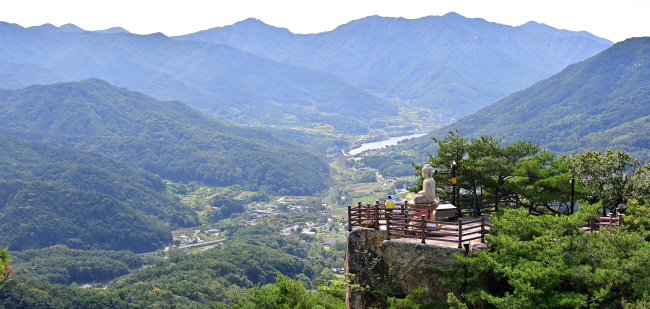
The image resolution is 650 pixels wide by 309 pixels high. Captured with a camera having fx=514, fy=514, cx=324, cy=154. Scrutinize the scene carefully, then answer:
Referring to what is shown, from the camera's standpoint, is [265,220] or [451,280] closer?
[451,280]

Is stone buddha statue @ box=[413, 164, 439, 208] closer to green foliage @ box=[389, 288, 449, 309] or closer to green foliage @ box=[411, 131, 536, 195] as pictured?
green foliage @ box=[389, 288, 449, 309]

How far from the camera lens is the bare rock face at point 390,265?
70.3ft

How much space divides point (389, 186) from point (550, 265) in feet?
599

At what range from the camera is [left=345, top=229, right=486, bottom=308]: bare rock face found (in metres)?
21.4

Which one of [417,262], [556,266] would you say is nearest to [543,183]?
[417,262]

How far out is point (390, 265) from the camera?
22.7 meters

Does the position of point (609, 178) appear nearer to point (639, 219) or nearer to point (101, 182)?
point (639, 219)

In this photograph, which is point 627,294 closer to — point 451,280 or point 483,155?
point 451,280

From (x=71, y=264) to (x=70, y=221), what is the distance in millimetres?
35713

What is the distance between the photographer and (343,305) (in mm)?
32812

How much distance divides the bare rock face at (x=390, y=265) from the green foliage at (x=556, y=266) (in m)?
1.38

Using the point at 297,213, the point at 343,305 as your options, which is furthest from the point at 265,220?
the point at 343,305

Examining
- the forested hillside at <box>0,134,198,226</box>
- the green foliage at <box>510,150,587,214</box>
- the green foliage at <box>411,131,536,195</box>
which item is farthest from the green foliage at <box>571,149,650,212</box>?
the forested hillside at <box>0,134,198,226</box>

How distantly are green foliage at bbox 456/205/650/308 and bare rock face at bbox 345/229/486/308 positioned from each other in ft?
4.53
